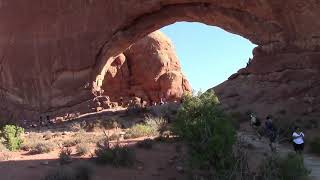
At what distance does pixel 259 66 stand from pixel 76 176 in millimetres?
14541

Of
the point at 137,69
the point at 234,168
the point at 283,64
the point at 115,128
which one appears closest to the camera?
the point at 234,168

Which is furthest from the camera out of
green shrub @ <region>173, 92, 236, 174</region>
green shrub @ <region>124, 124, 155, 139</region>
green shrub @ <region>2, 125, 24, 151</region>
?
green shrub @ <region>124, 124, 155, 139</region>

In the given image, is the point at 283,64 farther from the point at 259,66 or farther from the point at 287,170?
the point at 287,170

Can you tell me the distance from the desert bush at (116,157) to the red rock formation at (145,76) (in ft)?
82.3

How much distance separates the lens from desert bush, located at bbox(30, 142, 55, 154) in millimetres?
12289

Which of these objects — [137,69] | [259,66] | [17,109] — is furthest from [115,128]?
[137,69]

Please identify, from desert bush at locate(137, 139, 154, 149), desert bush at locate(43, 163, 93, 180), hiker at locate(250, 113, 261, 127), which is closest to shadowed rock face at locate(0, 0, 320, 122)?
hiker at locate(250, 113, 261, 127)

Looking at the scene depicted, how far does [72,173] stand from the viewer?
30.2ft

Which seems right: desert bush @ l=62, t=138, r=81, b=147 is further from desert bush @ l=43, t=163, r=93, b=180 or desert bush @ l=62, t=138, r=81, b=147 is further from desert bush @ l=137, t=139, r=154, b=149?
desert bush @ l=43, t=163, r=93, b=180

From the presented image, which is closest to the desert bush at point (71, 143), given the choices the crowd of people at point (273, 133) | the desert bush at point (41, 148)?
the desert bush at point (41, 148)

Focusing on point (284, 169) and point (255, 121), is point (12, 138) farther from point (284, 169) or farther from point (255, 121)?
point (255, 121)

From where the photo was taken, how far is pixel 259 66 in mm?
22062

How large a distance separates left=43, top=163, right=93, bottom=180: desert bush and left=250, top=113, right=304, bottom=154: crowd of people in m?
4.66

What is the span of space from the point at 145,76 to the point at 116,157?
2652 cm
